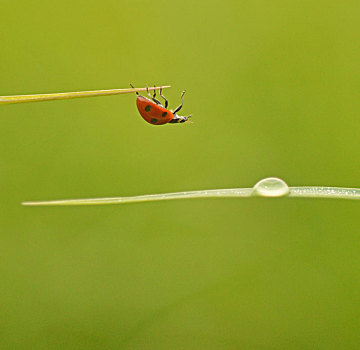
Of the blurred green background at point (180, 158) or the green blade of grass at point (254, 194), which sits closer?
the green blade of grass at point (254, 194)

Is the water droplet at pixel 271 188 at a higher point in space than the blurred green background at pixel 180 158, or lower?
lower

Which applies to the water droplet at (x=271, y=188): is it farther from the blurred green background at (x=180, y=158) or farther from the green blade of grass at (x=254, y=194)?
the blurred green background at (x=180, y=158)

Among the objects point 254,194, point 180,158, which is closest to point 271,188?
point 254,194

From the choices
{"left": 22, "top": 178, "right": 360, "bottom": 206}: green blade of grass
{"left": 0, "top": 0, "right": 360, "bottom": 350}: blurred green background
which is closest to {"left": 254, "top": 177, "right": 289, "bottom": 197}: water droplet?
{"left": 22, "top": 178, "right": 360, "bottom": 206}: green blade of grass

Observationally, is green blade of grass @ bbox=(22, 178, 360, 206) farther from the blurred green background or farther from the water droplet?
the blurred green background

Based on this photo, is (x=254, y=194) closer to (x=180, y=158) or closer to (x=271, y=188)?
(x=271, y=188)

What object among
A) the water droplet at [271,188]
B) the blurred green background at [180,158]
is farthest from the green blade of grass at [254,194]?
the blurred green background at [180,158]
